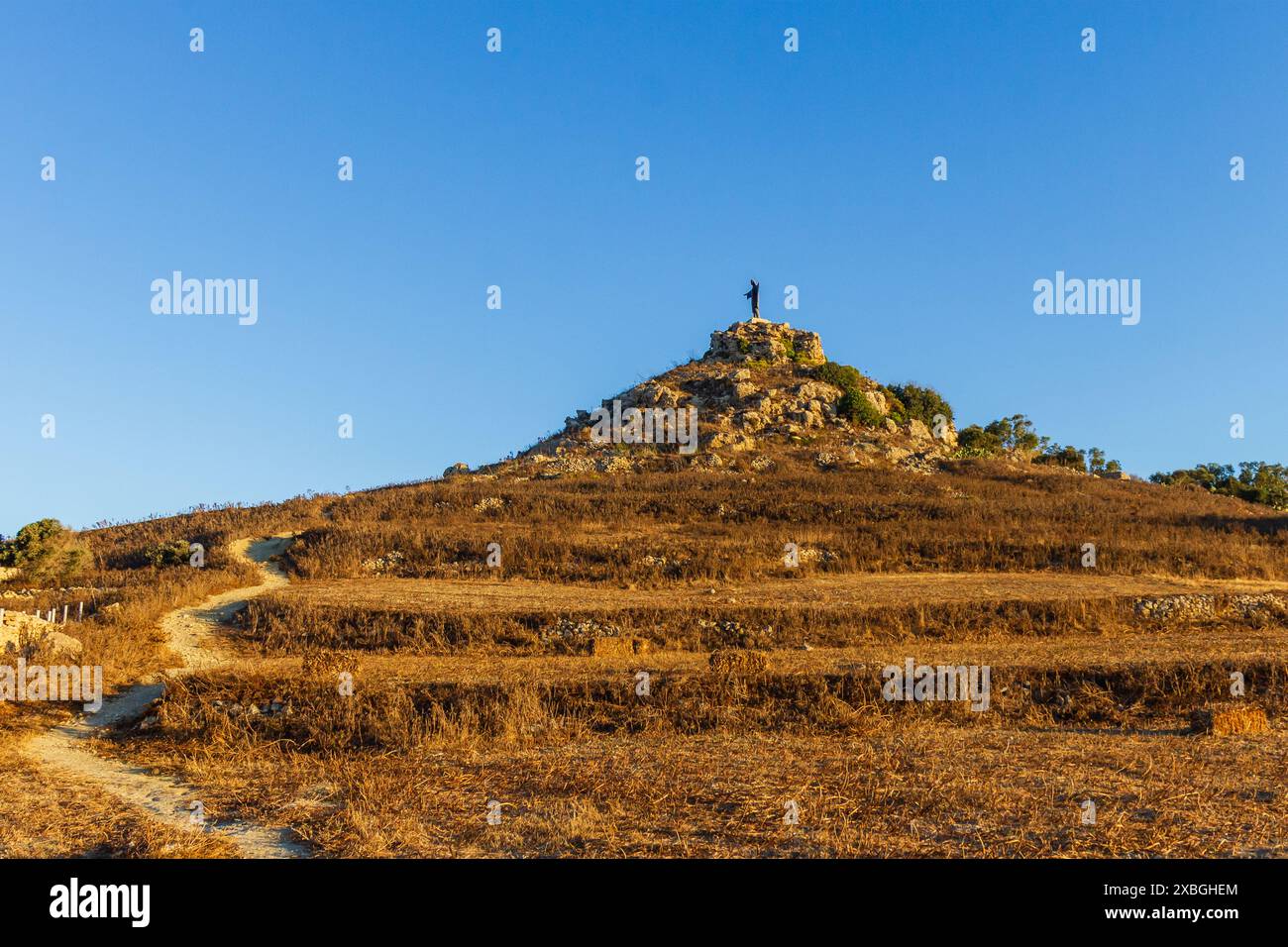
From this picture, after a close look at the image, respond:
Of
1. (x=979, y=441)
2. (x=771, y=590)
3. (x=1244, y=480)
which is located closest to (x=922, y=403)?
(x=979, y=441)

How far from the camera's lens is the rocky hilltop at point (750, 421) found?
53.8 metres

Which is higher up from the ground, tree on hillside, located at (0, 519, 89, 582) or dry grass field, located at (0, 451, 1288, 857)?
tree on hillside, located at (0, 519, 89, 582)

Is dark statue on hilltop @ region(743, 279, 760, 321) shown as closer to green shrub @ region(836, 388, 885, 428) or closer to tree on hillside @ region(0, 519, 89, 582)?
green shrub @ region(836, 388, 885, 428)

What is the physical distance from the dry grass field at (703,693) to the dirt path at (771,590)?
19 centimetres

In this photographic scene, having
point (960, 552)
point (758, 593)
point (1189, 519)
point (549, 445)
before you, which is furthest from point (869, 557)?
point (549, 445)

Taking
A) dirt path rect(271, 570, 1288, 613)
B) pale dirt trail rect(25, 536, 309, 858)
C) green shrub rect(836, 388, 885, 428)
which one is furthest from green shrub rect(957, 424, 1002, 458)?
pale dirt trail rect(25, 536, 309, 858)

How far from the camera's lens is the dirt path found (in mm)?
23219

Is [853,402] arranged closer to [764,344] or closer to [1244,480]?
[764,344]

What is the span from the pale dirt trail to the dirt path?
109 inches

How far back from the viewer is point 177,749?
12664 millimetres

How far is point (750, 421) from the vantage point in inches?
2375
